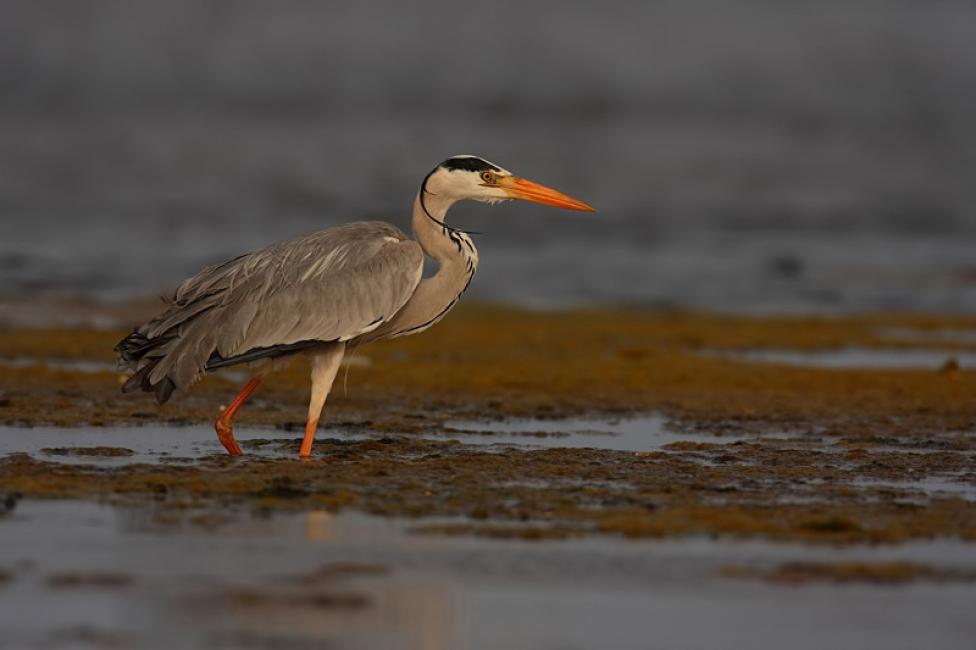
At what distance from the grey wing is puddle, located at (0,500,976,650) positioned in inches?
101

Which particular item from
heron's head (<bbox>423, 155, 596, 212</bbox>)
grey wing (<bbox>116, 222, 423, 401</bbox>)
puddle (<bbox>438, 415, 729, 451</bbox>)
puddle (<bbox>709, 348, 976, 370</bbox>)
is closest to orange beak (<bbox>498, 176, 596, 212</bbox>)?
heron's head (<bbox>423, 155, 596, 212</bbox>)

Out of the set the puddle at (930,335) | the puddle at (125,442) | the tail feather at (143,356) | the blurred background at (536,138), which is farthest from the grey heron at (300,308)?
the blurred background at (536,138)

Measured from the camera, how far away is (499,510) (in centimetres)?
931

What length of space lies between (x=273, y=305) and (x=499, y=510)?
2.97 metres

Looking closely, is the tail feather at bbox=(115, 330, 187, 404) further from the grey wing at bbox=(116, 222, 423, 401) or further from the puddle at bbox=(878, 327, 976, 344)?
the puddle at bbox=(878, 327, 976, 344)

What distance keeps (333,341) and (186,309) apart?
1013 mm

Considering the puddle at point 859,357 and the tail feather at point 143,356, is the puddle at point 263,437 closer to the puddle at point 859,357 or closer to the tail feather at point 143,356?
the tail feather at point 143,356

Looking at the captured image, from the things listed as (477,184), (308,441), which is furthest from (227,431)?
(477,184)

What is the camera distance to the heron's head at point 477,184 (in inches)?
491

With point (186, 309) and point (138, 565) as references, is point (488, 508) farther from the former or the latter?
point (186, 309)

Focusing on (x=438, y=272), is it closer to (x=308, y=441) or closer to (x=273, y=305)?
(x=273, y=305)

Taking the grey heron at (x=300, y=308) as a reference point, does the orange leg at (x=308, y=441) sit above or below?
below

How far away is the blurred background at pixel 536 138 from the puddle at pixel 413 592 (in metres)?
14.8

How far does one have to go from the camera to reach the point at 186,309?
38.0 feet
